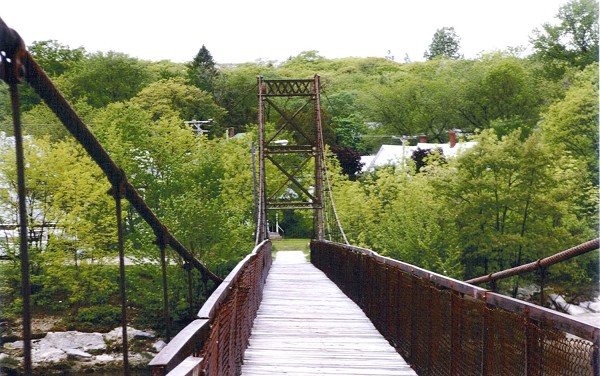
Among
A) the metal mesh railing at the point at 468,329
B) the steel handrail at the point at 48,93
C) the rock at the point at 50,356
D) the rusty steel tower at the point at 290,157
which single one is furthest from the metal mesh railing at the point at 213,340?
the rock at the point at 50,356

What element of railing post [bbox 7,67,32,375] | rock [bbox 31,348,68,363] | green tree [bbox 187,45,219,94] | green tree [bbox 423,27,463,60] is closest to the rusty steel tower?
green tree [bbox 187,45,219,94]

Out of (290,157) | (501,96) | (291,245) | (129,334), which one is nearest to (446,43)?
(501,96)

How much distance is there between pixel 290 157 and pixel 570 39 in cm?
2616

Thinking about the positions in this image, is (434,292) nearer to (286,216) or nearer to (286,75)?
(286,216)

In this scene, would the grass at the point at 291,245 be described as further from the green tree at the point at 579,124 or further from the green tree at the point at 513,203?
the green tree at the point at 579,124

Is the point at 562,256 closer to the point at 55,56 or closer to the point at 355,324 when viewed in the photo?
the point at 355,324

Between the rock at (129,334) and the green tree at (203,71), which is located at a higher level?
the green tree at (203,71)

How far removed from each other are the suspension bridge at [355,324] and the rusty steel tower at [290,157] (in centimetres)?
1165

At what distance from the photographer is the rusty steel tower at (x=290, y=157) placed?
1132 inches

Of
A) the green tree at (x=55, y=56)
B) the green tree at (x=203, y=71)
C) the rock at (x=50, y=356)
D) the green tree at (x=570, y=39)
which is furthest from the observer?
the green tree at (x=203, y=71)

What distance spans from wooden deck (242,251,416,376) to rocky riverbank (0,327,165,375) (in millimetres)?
19216

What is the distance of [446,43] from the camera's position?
11094 centimetres

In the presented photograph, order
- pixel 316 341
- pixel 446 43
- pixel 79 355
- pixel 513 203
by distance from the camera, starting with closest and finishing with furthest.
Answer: pixel 316 341, pixel 79 355, pixel 513 203, pixel 446 43

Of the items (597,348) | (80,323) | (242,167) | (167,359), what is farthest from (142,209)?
(242,167)
